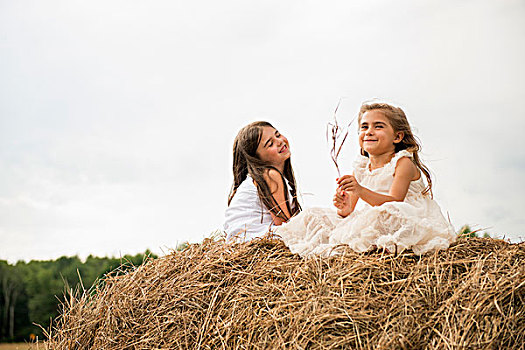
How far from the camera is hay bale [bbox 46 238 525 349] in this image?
2137 millimetres

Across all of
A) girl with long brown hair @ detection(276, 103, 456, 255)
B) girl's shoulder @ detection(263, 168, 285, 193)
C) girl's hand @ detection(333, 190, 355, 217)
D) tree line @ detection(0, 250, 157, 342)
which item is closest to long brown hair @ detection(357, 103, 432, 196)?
girl with long brown hair @ detection(276, 103, 456, 255)

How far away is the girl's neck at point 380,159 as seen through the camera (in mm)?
2969

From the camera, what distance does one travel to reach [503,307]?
7.16 ft

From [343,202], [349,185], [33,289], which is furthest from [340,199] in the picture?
[33,289]

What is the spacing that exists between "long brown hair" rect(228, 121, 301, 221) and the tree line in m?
5.54

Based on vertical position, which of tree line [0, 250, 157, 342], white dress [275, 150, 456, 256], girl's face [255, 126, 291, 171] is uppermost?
girl's face [255, 126, 291, 171]

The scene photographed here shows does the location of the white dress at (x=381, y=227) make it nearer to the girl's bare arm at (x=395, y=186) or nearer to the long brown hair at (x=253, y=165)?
the girl's bare arm at (x=395, y=186)

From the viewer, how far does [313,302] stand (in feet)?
7.46

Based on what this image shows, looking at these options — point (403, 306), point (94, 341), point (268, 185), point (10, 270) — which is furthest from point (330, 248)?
point (10, 270)

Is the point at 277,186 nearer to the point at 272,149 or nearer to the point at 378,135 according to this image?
the point at 272,149

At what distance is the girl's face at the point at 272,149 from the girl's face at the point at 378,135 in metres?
0.93

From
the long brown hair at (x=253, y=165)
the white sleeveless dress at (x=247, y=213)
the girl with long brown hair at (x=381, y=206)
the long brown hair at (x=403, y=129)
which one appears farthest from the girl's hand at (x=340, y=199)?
the long brown hair at (x=253, y=165)

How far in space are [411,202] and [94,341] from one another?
1775mm

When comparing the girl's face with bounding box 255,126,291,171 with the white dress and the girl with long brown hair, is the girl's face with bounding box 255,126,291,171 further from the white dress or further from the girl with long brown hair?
the white dress
